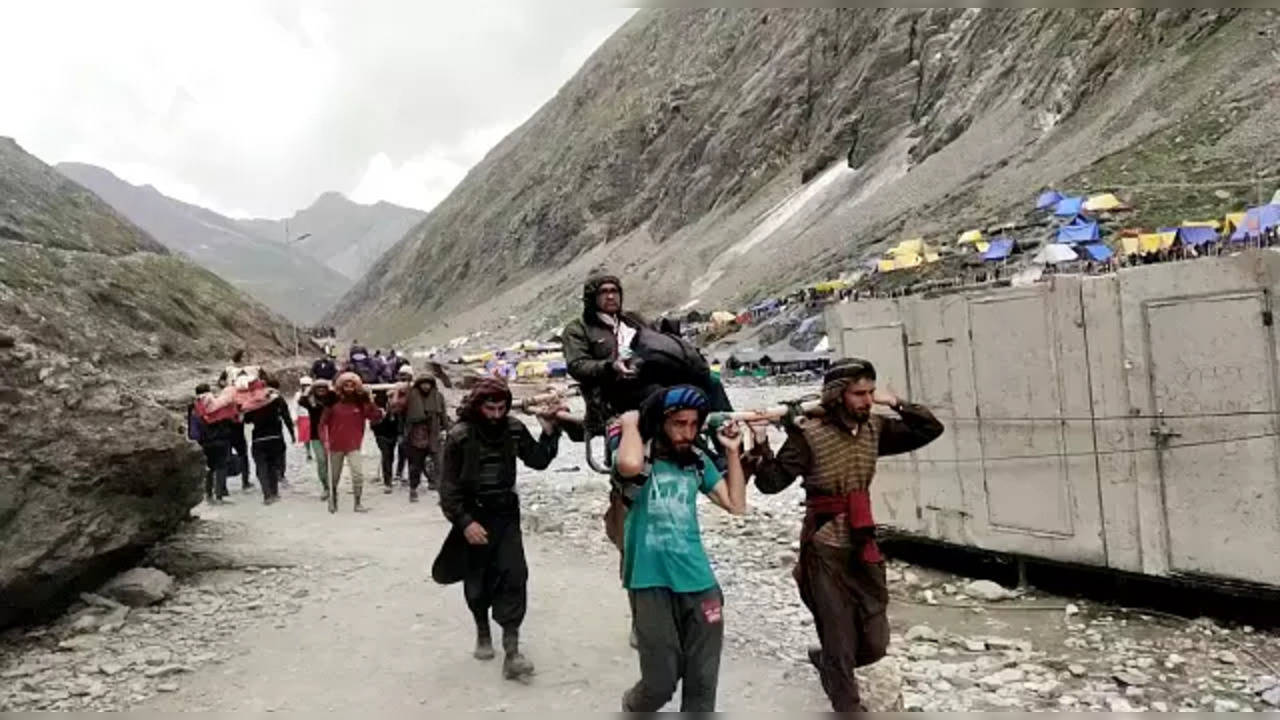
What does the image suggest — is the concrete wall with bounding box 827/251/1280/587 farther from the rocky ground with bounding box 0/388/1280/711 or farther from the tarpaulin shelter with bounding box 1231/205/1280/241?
the tarpaulin shelter with bounding box 1231/205/1280/241

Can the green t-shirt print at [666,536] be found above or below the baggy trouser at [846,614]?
above

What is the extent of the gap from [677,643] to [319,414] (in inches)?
357

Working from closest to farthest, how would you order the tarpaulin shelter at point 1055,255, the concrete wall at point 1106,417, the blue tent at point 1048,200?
1. the concrete wall at point 1106,417
2. the tarpaulin shelter at point 1055,255
3. the blue tent at point 1048,200

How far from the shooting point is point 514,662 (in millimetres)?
5184

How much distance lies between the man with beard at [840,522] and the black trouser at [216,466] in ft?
29.6

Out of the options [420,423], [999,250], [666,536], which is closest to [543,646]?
[666,536]

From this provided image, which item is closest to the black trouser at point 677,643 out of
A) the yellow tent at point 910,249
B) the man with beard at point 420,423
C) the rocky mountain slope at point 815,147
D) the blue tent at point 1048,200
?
the man with beard at point 420,423

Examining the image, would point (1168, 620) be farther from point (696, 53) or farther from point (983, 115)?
point (696, 53)

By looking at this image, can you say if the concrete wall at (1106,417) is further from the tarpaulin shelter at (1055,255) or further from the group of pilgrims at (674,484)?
the tarpaulin shelter at (1055,255)

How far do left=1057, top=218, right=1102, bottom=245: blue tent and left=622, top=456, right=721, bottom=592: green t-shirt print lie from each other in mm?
30370

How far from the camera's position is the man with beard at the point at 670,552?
388 cm

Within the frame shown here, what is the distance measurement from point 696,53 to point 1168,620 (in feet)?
321

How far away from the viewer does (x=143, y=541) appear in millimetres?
6836

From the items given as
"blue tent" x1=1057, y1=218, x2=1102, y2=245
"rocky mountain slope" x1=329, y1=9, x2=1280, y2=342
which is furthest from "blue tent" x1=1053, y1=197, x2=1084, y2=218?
"rocky mountain slope" x1=329, y1=9, x2=1280, y2=342
